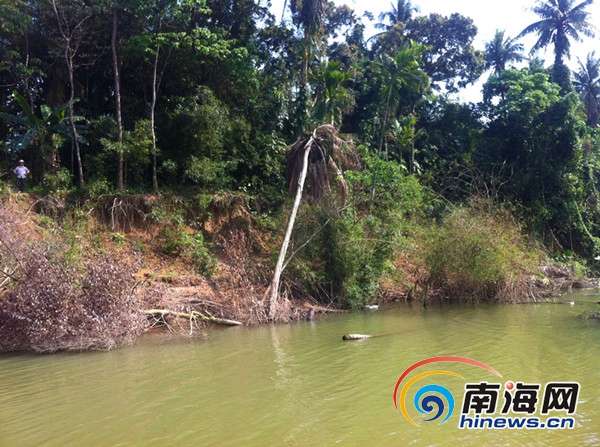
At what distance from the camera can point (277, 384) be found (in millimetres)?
8633

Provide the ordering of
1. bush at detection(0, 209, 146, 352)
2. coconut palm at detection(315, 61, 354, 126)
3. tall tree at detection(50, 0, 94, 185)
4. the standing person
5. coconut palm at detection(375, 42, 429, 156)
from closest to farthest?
bush at detection(0, 209, 146, 352) → the standing person → tall tree at detection(50, 0, 94, 185) → coconut palm at detection(315, 61, 354, 126) → coconut palm at detection(375, 42, 429, 156)

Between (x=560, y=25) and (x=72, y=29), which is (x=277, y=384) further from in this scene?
(x=560, y=25)

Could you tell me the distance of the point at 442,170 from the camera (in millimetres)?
31453

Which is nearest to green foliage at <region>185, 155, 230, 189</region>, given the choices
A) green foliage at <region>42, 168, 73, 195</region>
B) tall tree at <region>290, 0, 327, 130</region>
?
green foliage at <region>42, 168, 73, 195</region>

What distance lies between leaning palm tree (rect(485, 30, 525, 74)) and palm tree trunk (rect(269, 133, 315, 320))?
25.6 metres

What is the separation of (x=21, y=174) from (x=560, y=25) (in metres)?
33.6

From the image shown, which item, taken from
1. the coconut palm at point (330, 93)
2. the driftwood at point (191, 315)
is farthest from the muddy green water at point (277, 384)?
the coconut palm at point (330, 93)

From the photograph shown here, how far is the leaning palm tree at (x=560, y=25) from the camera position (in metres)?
34.8

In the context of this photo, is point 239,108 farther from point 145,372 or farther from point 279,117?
point 145,372

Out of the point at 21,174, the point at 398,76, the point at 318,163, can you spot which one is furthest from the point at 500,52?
the point at 21,174

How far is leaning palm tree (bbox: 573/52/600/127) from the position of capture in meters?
40.6

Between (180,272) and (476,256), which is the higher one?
(180,272)
